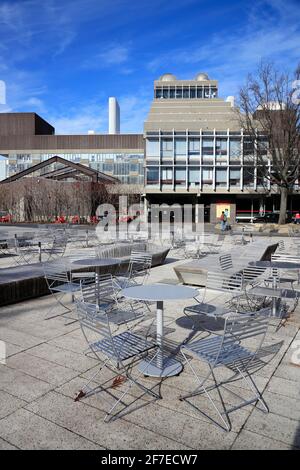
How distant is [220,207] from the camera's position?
5394 cm

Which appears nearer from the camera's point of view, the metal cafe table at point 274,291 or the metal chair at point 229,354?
the metal chair at point 229,354

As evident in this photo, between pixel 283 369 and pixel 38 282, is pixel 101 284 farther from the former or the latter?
pixel 283 369

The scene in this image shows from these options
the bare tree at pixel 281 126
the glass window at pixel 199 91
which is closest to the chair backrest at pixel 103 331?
the bare tree at pixel 281 126

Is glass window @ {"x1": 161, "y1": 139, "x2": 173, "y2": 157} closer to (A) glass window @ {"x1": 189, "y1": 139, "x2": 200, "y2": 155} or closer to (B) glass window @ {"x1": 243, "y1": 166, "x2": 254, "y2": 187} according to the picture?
(A) glass window @ {"x1": 189, "y1": 139, "x2": 200, "y2": 155}

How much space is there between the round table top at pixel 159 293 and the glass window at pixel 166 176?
157 ft

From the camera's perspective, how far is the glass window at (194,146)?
5228cm

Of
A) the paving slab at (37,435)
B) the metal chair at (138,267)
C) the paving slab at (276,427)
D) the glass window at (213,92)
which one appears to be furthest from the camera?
A: the glass window at (213,92)

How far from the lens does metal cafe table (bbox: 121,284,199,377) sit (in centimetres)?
409

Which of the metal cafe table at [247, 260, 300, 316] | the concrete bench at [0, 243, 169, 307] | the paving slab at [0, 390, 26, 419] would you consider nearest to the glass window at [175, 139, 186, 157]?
the concrete bench at [0, 243, 169, 307]

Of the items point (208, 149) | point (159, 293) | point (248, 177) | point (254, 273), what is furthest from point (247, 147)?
point (159, 293)

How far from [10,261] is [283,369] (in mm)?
10308

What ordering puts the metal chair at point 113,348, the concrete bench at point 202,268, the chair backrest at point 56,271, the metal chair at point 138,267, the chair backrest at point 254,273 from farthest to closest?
the metal chair at point 138,267 < the concrete bench at point 202,268 < the chair backrest at point 254,273 < the chair backrest at point 56,271 < the metal chair at point 113,348

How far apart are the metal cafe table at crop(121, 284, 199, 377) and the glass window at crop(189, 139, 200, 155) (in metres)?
49.4

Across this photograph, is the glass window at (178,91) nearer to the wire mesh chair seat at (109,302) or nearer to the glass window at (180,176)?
the glass window at (180,176)
